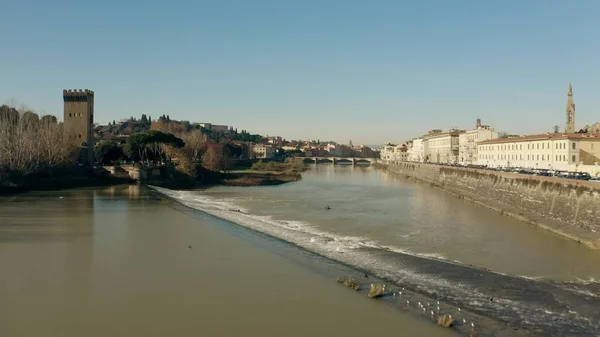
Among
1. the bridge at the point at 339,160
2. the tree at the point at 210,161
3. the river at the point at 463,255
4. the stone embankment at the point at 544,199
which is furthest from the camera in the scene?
the bridge at the point at 339,160

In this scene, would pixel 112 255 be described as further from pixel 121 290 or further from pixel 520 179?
pixel 520 179

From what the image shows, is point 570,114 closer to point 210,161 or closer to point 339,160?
point 210,161

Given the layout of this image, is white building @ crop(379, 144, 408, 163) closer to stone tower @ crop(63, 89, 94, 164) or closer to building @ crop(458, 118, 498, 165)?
building @ crop(458, 118, 498, 165)

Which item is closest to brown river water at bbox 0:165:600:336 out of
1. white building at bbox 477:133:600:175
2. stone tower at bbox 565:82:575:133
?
white building at bbox 477:133:600:175

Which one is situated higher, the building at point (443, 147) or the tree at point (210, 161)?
the building at point (443, 147)

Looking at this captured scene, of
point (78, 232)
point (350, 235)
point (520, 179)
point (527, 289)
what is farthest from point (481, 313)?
point (520, 179)

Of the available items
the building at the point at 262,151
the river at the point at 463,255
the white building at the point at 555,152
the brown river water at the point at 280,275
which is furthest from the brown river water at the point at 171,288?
the building at the point at 262,151

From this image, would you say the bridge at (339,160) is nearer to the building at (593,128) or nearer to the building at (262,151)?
the building at (262,151)
